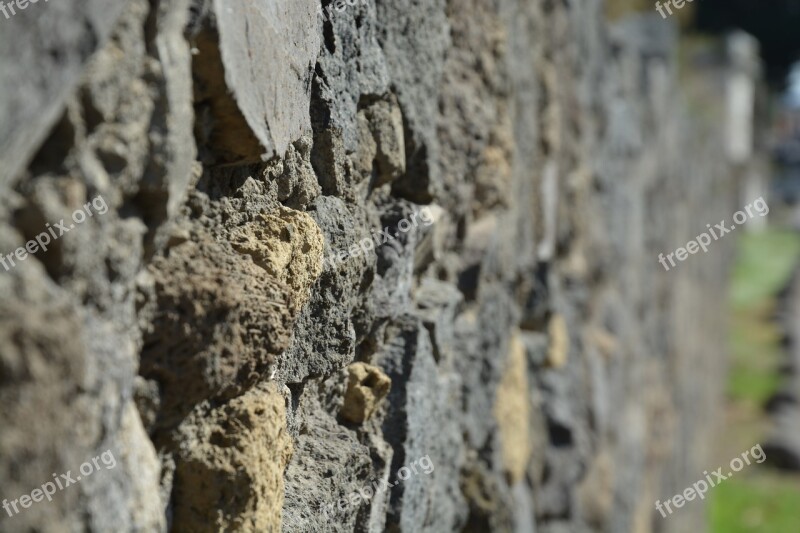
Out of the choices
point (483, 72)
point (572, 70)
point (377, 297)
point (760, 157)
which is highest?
point (760, 157)

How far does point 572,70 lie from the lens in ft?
10.3

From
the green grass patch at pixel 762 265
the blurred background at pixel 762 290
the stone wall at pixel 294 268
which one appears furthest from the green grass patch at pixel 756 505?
the green grass patch at pixel 762 265

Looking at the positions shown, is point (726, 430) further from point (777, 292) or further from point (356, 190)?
point (356, 190)

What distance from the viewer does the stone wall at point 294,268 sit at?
30.7 inches

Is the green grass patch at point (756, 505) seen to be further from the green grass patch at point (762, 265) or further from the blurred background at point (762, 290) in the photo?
the green grass patch at point (762, 265)

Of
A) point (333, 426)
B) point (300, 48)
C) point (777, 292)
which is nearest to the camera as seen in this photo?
point (300, 48)

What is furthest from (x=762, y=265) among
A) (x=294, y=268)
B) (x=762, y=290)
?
(x=294, y=268)

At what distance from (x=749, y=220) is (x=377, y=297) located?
63.2 ft

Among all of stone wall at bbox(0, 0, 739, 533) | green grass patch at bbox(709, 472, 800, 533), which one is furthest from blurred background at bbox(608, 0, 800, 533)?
stone wall at bbox(0, 0, 739, 533)

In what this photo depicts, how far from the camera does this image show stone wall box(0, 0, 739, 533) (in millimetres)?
780

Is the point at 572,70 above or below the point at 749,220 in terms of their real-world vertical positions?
below

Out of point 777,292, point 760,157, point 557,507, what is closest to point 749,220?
point 760,157

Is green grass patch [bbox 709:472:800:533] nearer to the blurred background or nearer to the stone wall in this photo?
the blurred background

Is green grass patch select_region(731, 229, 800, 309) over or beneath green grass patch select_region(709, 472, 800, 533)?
over
